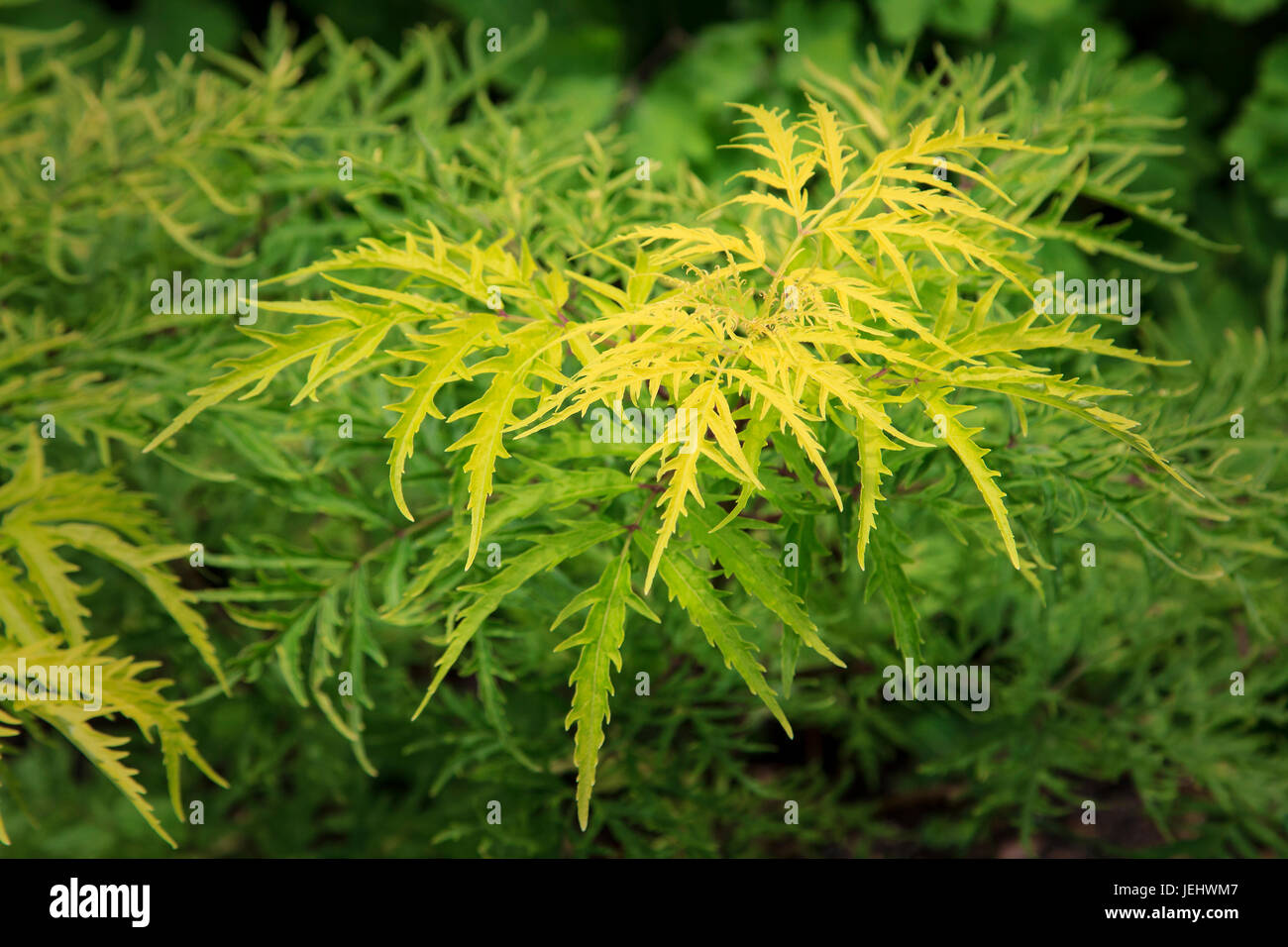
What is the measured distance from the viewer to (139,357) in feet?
3.79

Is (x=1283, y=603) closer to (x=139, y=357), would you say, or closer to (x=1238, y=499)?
(x=1238, y=499)

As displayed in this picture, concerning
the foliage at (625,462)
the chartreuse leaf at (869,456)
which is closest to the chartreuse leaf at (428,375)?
the foliage at (625,462)

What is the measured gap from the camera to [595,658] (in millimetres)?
783

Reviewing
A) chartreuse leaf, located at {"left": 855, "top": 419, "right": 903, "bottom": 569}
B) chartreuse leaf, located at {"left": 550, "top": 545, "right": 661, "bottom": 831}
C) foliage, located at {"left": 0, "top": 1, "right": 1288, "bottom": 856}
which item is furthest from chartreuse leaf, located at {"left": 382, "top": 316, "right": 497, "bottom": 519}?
Answer: chartreuse leaf, located at {"left": 855, "top": 419, "right": 903, "bottom": 569}

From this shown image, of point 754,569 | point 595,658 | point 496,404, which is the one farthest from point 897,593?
point 496,404

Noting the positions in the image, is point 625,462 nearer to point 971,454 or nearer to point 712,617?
point 712,617

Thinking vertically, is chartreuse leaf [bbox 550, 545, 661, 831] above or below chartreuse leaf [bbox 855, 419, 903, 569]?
below

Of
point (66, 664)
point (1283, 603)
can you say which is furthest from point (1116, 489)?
point (66, 664)

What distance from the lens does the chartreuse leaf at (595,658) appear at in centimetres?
76

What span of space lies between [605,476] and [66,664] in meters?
0.49

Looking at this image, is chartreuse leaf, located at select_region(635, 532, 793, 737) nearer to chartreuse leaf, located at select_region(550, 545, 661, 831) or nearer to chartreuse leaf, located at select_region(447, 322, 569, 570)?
chartreuse leaf, located at select_region(550, 545, 661, 831)

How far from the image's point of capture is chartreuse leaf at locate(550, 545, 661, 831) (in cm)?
76

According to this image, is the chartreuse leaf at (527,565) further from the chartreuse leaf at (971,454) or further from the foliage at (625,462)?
the chartreuse leaf at (971,454)

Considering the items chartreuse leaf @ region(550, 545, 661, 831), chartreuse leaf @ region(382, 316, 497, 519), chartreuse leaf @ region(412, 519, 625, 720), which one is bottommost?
chartreuse leaf @ region(550, 545, 661, 831)
